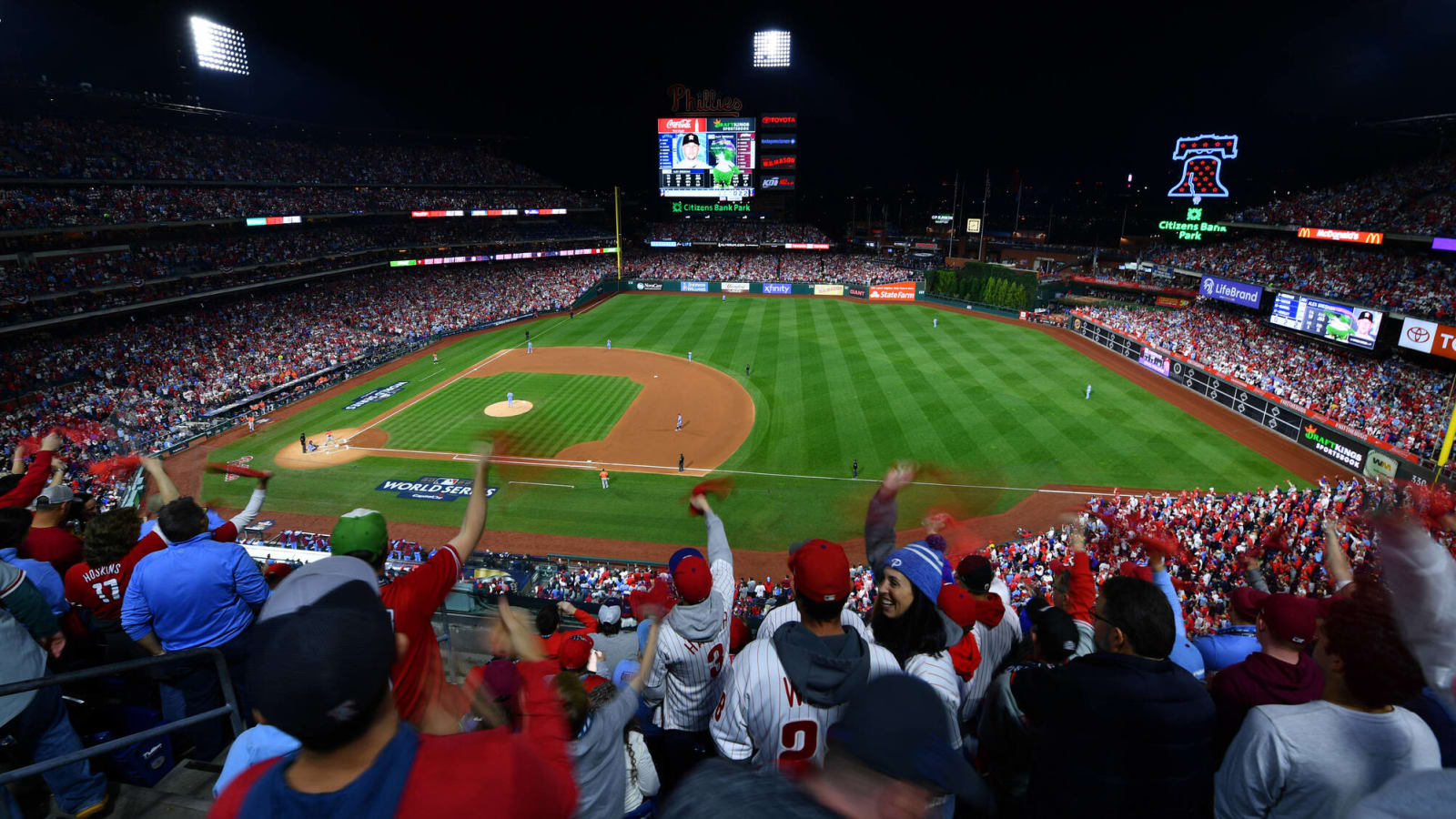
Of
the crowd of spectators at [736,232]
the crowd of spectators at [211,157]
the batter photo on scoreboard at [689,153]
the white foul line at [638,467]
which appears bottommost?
the white foul line at [638,467]

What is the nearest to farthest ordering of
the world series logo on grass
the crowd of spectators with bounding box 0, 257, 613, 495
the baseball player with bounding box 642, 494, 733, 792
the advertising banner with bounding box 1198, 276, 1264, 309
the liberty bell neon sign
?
the baseball player with bounding box 642, 494, 733, 792
the world series logo on grass
the crowd of spectators with bounding box 0, 257, 613, 495
the advertising banner with bounding box 1198, 276, 1264, 309
the liberty bell neon sign

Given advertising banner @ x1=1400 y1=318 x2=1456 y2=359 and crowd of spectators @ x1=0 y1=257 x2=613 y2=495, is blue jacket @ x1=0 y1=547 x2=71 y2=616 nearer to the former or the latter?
crowd of spectators @ x1=0 y1=257 x2=613 y2=495

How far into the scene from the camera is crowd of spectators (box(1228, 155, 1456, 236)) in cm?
3050

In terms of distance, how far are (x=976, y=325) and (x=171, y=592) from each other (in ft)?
165

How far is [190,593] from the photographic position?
432cm

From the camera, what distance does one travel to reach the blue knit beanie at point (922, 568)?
4.07 m

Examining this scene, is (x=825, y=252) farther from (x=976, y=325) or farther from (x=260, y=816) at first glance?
(x=260, y=816)

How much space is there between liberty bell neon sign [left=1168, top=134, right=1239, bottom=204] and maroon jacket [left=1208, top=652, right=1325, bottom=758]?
164 ft

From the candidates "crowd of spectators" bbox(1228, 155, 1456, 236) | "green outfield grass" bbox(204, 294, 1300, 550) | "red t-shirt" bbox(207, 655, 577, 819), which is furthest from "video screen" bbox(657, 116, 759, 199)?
"red t-shirt" bbox(207, 655, 577, 819)

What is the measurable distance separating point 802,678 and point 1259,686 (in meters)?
2.50

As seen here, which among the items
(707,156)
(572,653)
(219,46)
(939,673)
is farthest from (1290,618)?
(707,156)

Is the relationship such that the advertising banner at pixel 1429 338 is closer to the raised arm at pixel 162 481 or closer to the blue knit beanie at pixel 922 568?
the blue knit beanie at pixel 922 568

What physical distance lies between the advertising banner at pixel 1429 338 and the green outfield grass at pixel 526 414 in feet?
109

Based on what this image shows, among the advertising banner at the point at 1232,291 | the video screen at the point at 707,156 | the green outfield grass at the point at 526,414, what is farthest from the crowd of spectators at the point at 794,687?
→ the video screen at the point at 707,156
